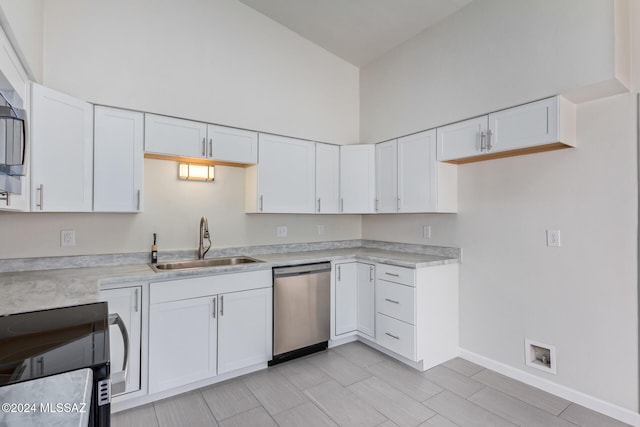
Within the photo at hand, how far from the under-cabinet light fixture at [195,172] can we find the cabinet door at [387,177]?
5.86 ft

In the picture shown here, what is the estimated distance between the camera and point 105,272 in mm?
2199

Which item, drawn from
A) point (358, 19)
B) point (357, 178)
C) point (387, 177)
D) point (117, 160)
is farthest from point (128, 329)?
point (358, 19)

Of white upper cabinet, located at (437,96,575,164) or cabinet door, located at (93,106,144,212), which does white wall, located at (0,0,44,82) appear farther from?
white upper cabinet, located at (437,96,575,164)

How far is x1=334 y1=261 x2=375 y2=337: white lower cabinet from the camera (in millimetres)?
3166

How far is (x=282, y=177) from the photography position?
3.17 meters

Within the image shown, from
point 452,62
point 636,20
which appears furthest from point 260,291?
point 636,20

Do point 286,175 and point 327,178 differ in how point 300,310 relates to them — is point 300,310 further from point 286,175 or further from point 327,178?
point 327,178

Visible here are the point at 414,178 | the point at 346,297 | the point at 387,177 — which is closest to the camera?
the point at 414,178

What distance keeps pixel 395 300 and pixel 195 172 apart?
220 cm

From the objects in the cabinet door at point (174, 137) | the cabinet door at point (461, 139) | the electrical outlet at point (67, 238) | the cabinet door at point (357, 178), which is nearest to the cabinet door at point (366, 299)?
the cabinet door at point (357, 178)

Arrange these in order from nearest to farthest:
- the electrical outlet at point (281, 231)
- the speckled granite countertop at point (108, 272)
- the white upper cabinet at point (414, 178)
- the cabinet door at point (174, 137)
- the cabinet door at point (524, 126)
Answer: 1. the speckled granite countertop at point (108, 272)
2. the cabinet door at point (524, 126)
3. the cabinet door at point (174, 137)
4. the white upper cabinet at point (414, 178)
5. the electrical outlet at point (281, 231)

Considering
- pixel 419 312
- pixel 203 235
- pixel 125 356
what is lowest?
pixel 419 312

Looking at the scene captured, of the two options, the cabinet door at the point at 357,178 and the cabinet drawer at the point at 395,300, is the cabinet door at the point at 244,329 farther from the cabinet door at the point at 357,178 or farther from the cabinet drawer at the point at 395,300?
the cabinet door at the point at 357,178

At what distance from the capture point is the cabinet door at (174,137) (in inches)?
97.0
